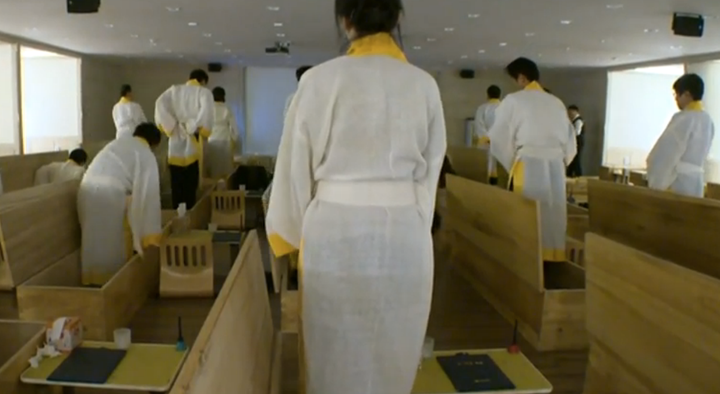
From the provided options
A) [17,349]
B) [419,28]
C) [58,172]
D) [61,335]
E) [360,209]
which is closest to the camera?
[360,209]

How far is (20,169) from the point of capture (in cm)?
634

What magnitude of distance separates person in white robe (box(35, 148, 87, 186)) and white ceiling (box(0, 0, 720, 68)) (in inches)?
66.6

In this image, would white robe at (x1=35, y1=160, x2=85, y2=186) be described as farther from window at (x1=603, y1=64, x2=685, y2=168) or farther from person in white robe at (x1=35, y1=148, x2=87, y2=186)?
window at (x1=603, y1=64, x2=685, y2=168)

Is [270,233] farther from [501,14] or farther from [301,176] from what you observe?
[501,14]

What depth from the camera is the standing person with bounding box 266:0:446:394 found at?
1662 mm

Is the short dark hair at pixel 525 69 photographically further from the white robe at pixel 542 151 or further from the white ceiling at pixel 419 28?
the white ceiling at pixel 419 28

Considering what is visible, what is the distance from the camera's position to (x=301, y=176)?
1.69 metres

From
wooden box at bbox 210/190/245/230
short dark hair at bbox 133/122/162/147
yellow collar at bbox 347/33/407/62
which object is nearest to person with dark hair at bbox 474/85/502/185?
wooden box at bbox 210/190/245/230

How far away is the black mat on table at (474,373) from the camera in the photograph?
212 cm

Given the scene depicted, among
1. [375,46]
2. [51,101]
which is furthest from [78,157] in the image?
[51,101]

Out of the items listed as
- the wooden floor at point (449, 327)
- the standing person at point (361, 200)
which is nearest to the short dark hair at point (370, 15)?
the standing person at point (361, 200)

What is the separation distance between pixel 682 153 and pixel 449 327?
2027 millimetres

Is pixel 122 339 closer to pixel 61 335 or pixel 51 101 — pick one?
pixel 61 335

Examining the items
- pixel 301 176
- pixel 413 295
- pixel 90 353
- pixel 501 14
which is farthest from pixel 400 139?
pixel 501 14
